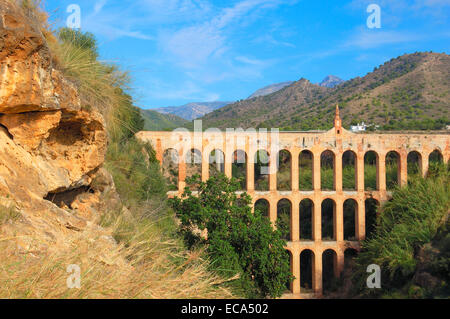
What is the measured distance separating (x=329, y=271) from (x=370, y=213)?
4.86 metres

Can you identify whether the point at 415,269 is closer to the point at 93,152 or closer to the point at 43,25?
the point at 93,152

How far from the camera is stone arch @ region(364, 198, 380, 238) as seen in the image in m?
22.1

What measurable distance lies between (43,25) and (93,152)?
2217 millimetres

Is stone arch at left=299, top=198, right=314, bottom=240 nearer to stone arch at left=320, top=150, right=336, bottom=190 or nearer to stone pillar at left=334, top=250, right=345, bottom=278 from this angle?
stone arch at left=320, top=150, right=336, bottom=190

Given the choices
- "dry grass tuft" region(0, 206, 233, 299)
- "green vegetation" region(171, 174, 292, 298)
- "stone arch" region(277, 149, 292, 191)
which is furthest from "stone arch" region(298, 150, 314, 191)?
"dry grass tuft" region(0, 206, 233, 299)

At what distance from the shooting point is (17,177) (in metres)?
4.50

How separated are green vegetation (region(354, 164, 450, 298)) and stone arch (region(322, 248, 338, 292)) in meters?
2.41

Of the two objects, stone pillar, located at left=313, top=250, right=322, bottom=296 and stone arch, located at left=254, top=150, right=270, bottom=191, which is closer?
stone pillar, located at left=313, top=250, right=322, bottom=296

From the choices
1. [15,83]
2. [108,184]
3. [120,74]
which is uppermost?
[120,74]

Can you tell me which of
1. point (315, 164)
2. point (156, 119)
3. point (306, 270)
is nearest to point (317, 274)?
point (306, 270)

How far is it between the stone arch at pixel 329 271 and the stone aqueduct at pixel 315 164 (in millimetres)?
307
